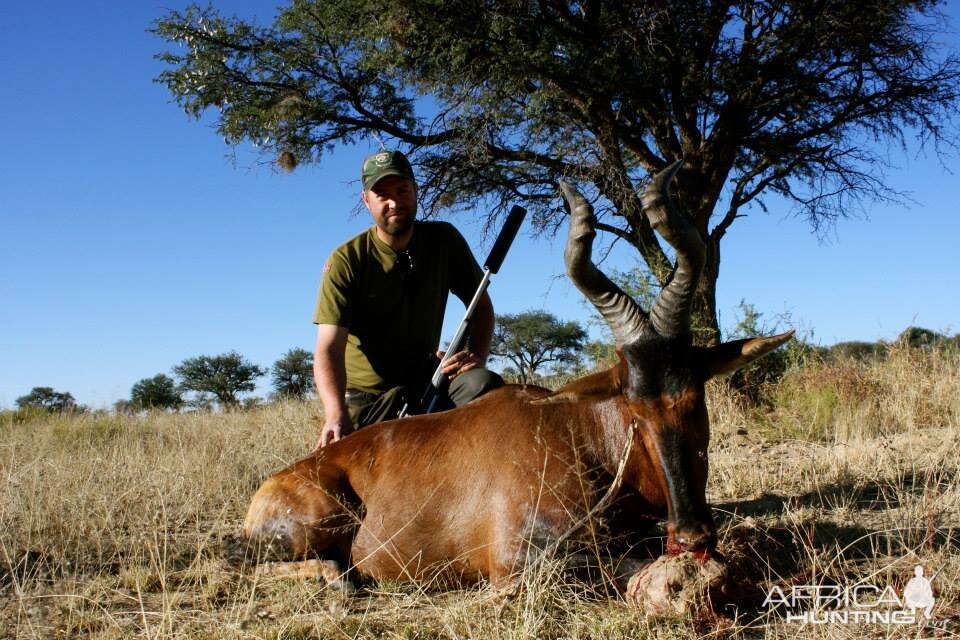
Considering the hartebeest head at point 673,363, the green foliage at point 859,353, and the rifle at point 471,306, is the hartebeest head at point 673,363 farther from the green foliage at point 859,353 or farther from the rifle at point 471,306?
the green foliage at point 859,353

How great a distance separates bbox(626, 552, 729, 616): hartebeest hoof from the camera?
2.98 m

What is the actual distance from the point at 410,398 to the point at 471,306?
79 cm

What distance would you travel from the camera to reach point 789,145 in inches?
488

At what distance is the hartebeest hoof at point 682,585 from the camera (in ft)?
9.79

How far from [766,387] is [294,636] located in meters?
8.60

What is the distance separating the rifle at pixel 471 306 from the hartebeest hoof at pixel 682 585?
2.28 metres

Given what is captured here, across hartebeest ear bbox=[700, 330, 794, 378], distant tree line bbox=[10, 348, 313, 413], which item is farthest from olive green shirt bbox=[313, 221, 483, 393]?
distant tree line bbox=[10, 348, 313, 413]

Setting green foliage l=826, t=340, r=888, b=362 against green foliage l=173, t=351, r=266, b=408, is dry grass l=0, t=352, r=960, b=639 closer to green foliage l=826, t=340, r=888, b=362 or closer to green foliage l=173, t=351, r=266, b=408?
green foliage l=826, t=340, r=888, b=362

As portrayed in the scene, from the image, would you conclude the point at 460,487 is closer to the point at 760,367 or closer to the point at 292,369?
the point at 760,367

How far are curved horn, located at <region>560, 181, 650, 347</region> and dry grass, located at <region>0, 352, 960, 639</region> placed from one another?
112 centimetres

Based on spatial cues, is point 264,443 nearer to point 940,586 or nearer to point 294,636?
point 294,636

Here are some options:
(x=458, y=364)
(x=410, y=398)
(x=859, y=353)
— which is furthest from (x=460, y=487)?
(x=859, y=353)

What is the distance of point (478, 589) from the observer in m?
3.65

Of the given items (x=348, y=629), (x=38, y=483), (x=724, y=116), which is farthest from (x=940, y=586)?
(x=724, y=116)
